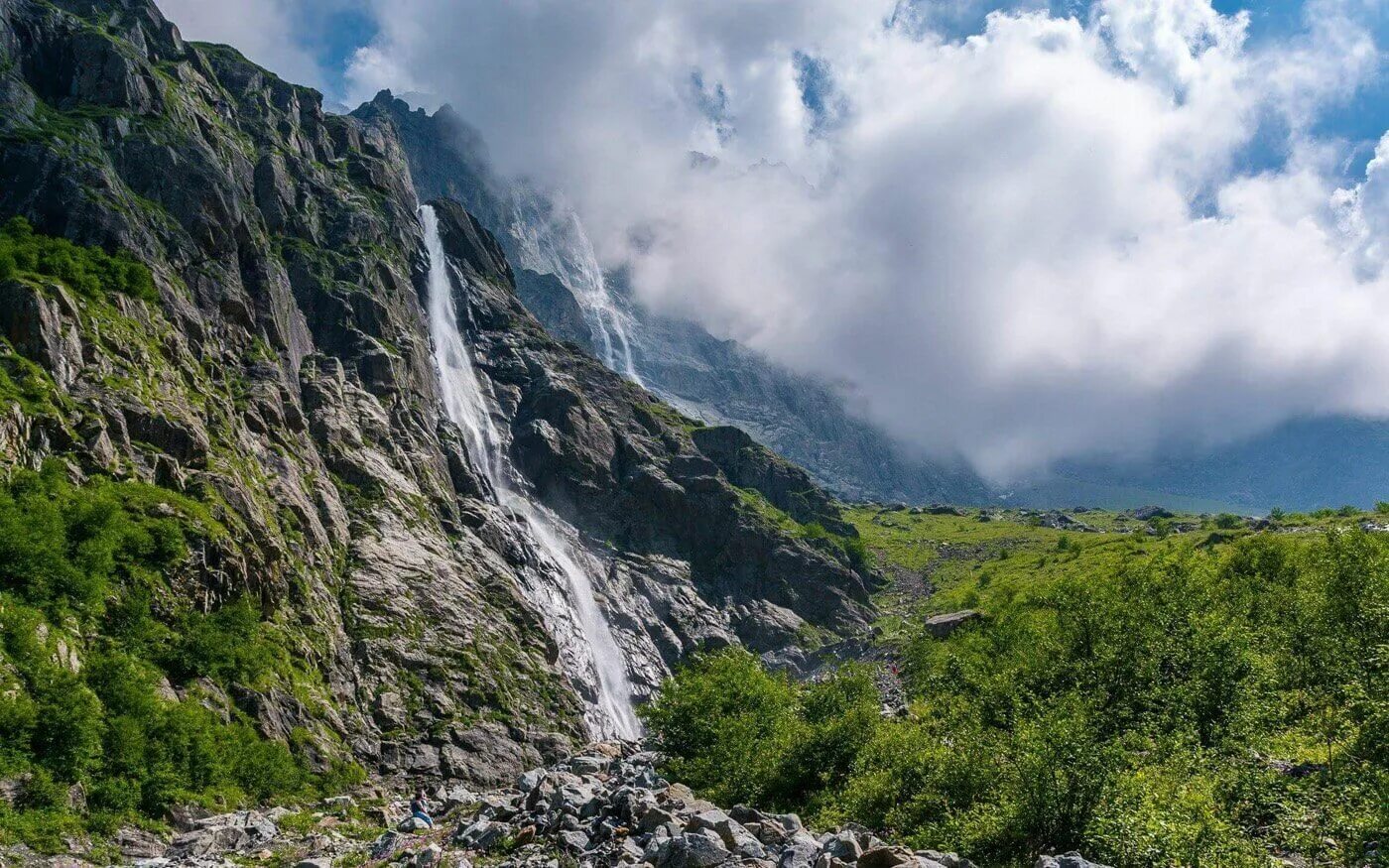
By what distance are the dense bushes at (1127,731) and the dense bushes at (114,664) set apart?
1136 inches

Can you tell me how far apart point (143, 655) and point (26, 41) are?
11087cm

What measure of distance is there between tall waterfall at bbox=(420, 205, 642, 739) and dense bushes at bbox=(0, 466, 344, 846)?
5206 centimetres

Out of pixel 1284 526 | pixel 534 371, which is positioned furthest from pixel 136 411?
pixel 1284 526

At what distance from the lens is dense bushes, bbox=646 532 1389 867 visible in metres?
24.5

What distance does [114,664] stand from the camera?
141 feet

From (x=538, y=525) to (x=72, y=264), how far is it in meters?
79.7

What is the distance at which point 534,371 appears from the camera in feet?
566

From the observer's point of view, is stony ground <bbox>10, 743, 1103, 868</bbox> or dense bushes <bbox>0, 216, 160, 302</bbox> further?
dense bushes <bbox>0, 216, 160, 302</bbox>

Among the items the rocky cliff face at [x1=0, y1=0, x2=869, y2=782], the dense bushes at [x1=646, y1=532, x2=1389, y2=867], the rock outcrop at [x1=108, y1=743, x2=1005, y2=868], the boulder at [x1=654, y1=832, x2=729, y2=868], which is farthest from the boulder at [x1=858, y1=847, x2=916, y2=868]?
the rocky cliff face at [x1=0, y1=0, x2=869, y2=782]

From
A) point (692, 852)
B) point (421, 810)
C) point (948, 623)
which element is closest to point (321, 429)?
point (421, 810)

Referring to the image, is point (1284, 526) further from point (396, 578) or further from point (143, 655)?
point (143, 655)

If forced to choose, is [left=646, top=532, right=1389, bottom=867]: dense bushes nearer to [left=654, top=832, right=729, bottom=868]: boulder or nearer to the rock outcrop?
the rock outcrop

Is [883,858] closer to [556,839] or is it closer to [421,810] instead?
[556,839]

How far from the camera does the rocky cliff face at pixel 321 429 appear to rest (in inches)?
2517
